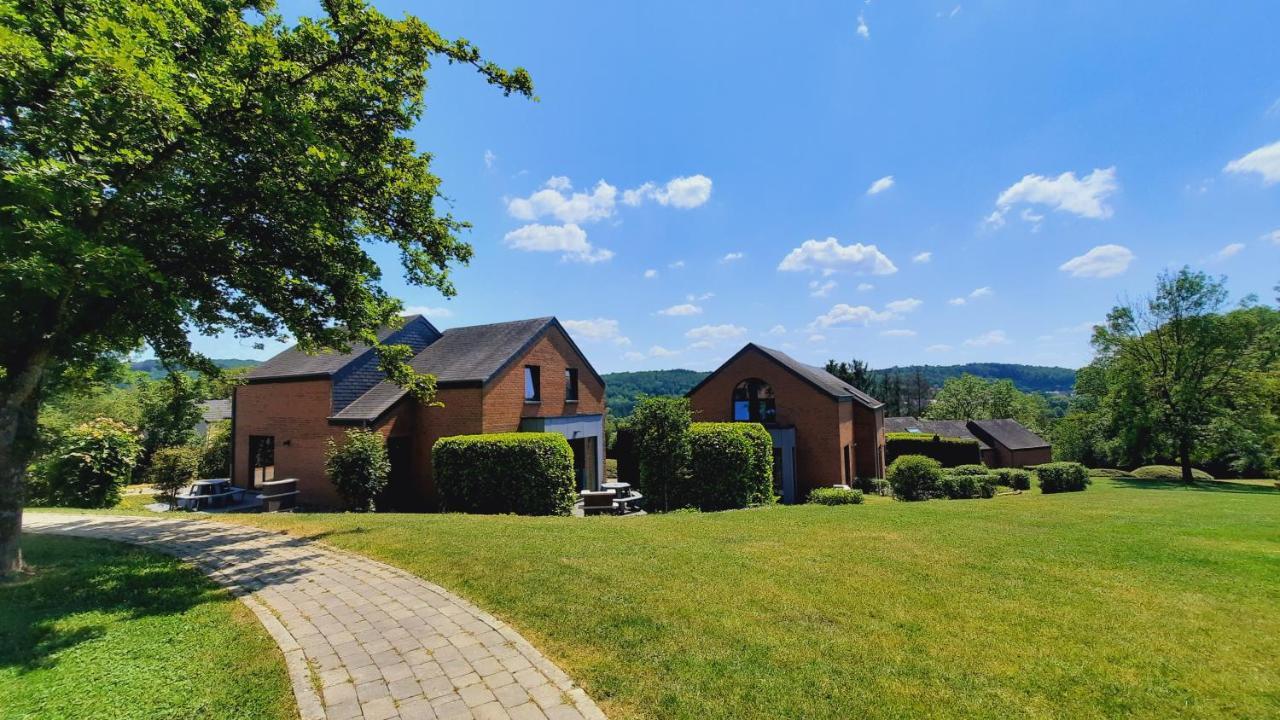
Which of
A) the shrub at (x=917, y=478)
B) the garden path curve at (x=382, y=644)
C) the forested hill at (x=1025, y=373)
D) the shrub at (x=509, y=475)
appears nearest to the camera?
the garden path curve at (x=382, y=644)

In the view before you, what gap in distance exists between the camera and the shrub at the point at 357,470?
1468cm

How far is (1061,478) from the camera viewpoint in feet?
79.4

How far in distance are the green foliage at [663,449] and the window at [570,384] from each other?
642 centimetres

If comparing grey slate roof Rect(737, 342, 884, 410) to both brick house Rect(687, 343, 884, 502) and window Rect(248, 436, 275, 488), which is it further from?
window Rect(248, 436, 275, 488)

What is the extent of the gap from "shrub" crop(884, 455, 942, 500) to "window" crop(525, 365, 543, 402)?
1418cm

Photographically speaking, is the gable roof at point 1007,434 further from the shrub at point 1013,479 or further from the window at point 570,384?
the window at point 570,384

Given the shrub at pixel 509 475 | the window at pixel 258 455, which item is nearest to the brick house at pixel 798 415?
the shrub at pixel 509 475

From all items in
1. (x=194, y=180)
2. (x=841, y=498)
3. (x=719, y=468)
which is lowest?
(x=841, y=498)

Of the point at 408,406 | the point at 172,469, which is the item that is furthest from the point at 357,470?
the point at 172,469

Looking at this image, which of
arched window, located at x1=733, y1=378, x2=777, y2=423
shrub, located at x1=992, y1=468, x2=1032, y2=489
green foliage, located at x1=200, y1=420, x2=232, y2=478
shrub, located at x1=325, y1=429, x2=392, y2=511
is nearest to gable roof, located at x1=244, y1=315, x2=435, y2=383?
shrub, located at x1=325, y1=429, x2=392, y2=511

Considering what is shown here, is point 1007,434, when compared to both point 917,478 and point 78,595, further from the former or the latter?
point 78,595

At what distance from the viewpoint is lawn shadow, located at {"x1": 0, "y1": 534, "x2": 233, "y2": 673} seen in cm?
495

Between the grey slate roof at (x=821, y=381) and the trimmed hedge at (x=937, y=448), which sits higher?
the grey slate roof at (x=821, y=381)

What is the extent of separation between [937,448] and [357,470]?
3283 centimetres
